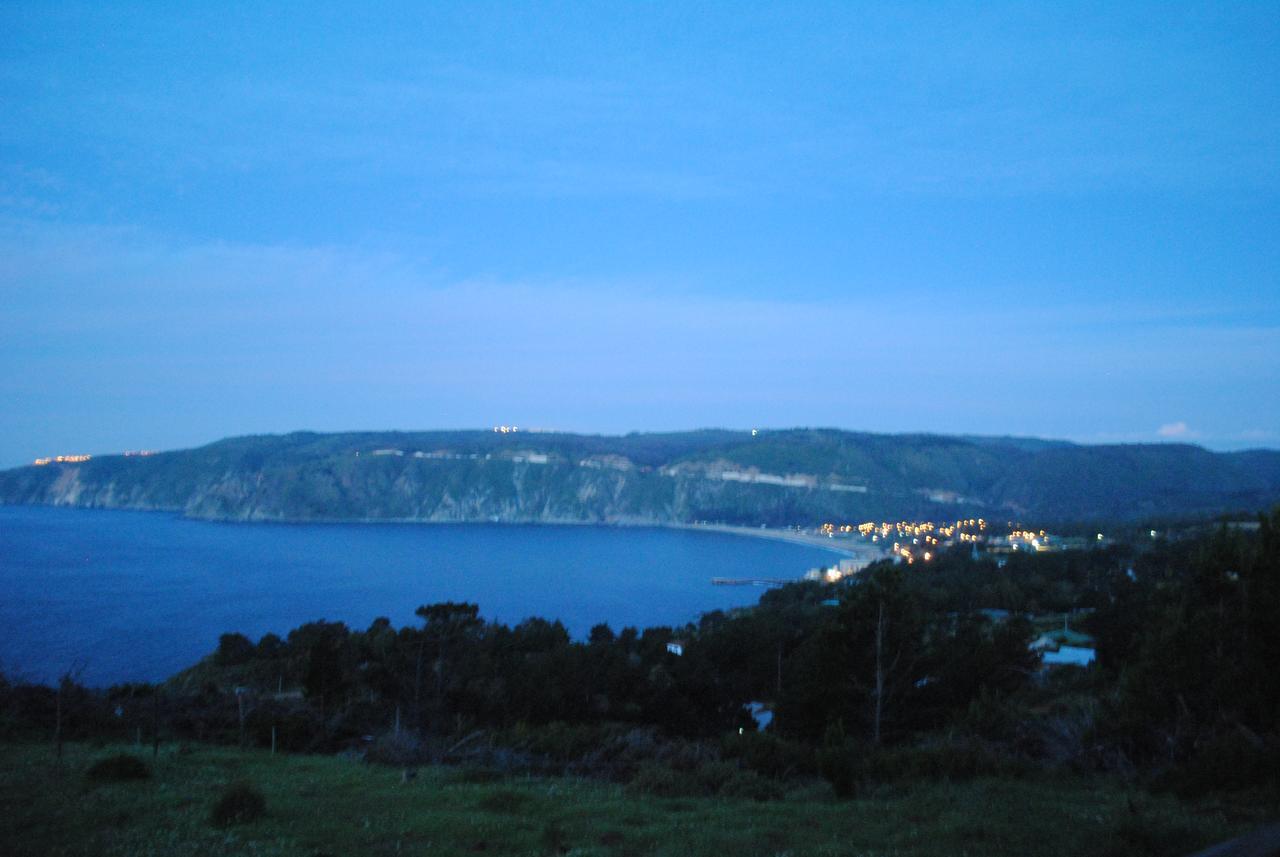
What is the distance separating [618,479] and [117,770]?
324 ft

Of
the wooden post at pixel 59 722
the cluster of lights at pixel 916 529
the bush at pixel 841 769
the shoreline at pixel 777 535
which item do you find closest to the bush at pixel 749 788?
the bush at pixel 841 769

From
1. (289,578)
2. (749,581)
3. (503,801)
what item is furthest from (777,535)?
(503,801)

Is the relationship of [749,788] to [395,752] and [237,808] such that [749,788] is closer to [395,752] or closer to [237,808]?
[395,752]

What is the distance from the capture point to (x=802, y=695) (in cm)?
1144

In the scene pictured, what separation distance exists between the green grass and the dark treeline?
1.00 meters

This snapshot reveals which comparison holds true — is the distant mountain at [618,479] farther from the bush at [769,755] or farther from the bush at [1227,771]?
the bush at [1227,771]

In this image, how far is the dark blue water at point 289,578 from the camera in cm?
3294

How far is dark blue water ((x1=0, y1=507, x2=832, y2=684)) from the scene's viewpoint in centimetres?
3294

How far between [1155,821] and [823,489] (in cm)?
9614

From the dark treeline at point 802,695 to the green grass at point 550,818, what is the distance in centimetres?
100

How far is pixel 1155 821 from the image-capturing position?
15.5 ft

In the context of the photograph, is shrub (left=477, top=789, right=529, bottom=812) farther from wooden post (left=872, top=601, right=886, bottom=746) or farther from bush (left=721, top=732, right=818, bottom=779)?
wooden post (left=872, top=601, right=886, bottom=746)

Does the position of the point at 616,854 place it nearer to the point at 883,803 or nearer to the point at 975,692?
the point at 883,803

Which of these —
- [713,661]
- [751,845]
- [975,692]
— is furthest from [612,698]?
[751,845]
